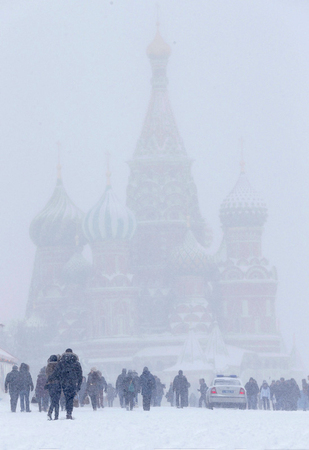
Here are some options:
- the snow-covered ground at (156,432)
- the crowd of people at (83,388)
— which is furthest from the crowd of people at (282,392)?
the snow-covered ground at (156,432)

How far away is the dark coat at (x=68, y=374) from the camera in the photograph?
25141 millimetres

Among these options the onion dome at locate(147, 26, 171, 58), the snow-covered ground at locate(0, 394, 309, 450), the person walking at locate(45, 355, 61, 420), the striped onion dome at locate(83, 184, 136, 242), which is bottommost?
the snow-covered ground at locate(0, 394, 309, 450)

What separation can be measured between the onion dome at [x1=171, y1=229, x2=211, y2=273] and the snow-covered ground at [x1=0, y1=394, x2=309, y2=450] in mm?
72522

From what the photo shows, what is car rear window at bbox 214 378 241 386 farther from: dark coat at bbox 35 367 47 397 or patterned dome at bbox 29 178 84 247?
patterned dome at bbox 29 178 84 247

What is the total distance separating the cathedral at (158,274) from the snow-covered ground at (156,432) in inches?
2674

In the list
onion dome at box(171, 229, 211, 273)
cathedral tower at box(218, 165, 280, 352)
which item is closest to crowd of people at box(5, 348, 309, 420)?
onion dome at box(171, 229, 211, 273)

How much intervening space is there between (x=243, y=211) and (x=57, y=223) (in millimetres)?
15846

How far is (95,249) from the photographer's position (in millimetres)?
104188

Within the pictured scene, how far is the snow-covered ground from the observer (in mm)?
20922

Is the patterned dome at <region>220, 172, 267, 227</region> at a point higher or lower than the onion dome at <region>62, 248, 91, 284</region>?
higher

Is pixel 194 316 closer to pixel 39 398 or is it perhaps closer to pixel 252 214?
pixel 252 214

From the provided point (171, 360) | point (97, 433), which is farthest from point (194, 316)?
point (97, 433)

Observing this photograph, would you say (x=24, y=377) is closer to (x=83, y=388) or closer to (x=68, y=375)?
(x=68, y=375)

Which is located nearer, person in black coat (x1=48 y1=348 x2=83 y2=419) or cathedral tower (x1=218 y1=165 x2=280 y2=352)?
person in black coat (x1=48 y1=348 x2=83 y2=419)
